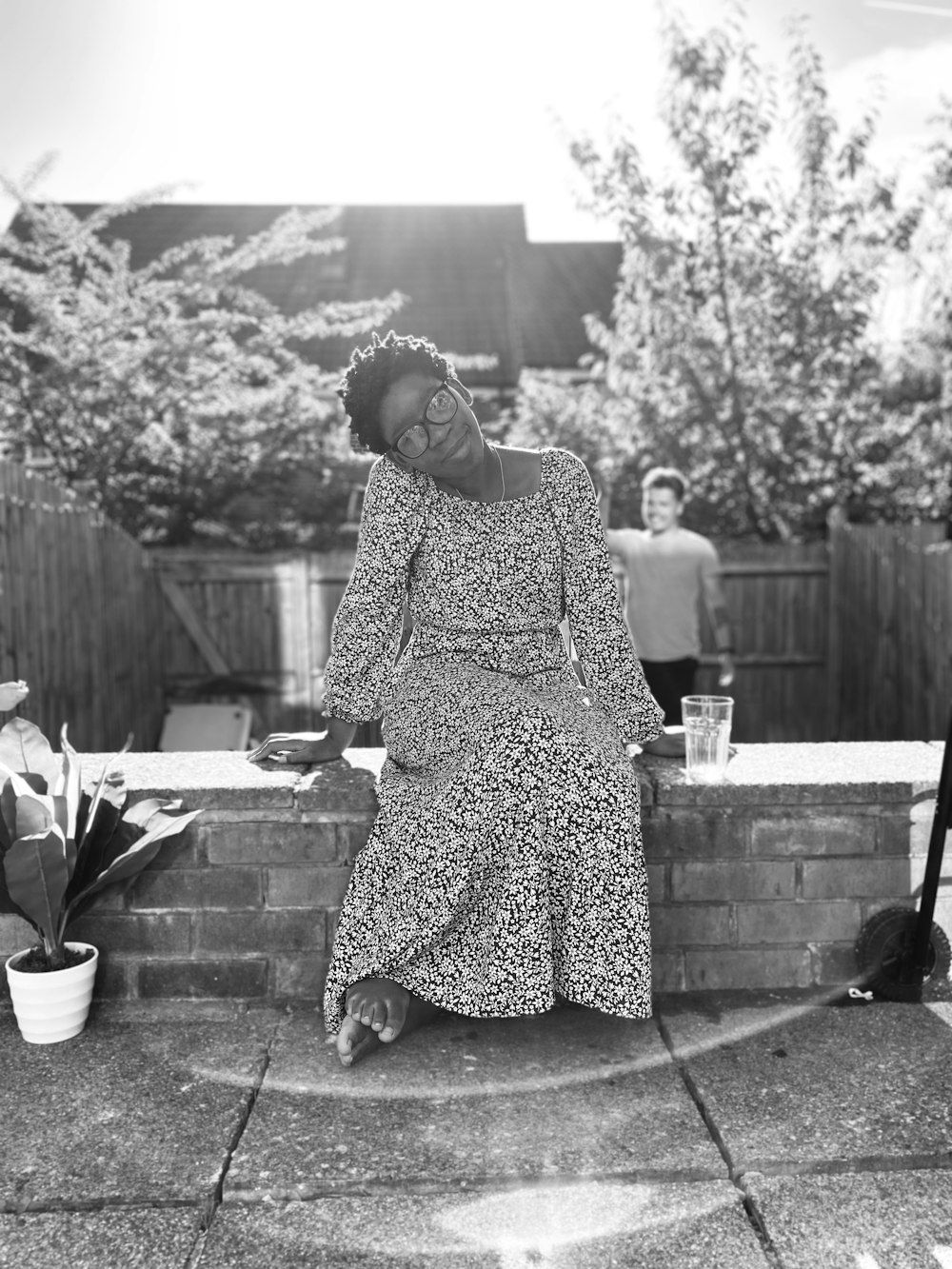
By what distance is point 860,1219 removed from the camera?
1731 mm

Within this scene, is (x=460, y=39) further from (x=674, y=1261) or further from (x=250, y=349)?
(x=250, y=349)

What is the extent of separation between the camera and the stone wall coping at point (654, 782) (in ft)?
8.42

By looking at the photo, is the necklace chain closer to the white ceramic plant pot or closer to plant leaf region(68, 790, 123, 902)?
plant leaf region(68, 790, 123, 902)

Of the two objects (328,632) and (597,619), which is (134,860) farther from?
(328,632)

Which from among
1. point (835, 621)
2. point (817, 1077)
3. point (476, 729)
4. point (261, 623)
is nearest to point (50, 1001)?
point (476, 729)

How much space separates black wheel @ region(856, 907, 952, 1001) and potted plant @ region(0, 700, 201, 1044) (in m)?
1.66

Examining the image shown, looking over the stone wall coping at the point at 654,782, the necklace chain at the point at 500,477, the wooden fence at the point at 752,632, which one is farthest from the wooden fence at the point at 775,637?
the necklace chain at the point at 500,477

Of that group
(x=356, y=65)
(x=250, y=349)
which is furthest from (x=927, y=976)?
(x=250, y=349)

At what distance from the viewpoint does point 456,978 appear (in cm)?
233

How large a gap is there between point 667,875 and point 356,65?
3387 mm

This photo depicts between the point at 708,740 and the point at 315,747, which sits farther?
the point at 315,747

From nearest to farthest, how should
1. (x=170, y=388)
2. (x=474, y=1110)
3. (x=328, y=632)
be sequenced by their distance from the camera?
(x=474, y=1110) < (x=170, y=388) < (x=328, y=632)

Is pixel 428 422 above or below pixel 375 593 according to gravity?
above

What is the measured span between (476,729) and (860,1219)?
1170 mm
